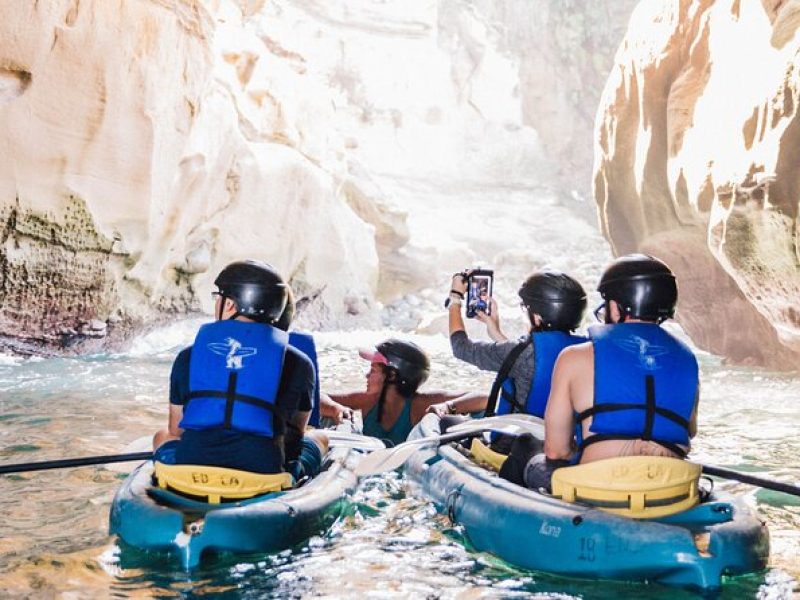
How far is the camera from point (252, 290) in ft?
11.0

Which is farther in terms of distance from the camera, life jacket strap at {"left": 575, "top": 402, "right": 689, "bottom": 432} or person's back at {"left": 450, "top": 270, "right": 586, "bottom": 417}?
person's back at {"left": 450, "top": 270, "right": 586, "bottom": 417}

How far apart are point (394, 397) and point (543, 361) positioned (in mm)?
2076

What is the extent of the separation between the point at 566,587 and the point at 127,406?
5465 mm

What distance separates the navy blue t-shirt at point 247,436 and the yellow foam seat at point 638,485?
1132mm

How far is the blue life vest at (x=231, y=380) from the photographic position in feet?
10.5

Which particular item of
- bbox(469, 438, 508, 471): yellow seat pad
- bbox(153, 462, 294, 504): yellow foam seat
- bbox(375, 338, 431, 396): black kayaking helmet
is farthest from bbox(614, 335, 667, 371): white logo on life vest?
bbox(375, 338, 431, 396): black kayaking helmet

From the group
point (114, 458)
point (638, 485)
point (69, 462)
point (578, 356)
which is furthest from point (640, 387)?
point (69, 462)

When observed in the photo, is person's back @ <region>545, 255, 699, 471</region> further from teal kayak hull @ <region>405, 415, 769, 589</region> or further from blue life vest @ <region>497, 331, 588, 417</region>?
blue life vest @ <region>497, 331, 588, 417</region>

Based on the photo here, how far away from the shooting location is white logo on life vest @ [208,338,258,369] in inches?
126

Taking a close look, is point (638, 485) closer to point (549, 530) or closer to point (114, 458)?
point (549, 530)

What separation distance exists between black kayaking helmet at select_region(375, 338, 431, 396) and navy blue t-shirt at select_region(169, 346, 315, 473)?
6.37ft

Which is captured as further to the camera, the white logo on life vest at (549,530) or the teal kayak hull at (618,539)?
the white logo on life vest at (549,530)

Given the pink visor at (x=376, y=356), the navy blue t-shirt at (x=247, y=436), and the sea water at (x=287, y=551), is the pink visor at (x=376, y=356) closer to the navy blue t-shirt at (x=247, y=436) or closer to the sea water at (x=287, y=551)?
the sea water at (x=287, y=551)

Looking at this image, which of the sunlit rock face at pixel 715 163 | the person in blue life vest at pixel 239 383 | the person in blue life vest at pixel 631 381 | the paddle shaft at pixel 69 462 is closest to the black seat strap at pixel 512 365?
the person in blue life vest at pixel 631 381
